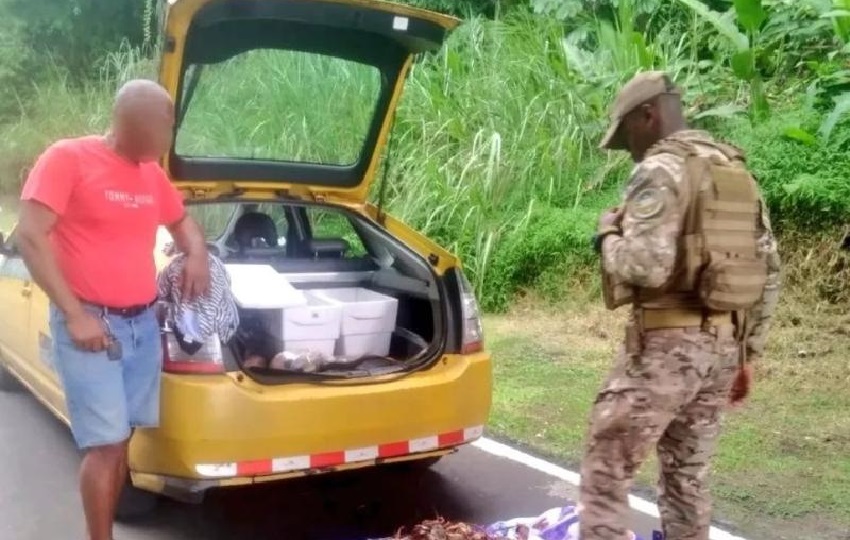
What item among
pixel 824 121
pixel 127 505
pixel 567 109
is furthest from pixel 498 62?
pixel 127 505

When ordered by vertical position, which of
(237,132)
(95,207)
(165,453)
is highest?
(237,132)

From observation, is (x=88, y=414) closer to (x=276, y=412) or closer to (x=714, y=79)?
(x=276, y=412)

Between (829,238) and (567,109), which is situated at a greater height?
(567,109)

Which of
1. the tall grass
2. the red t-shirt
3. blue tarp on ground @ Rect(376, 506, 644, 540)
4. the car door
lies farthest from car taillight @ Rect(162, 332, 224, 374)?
the tall grass

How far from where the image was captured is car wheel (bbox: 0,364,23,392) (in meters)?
6.25

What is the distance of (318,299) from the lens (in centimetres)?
456

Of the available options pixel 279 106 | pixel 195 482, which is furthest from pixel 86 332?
pixel 279 106

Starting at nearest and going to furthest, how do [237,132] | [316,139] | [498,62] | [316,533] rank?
1. [316,533]
2. [237,132]
3. [316,139]
4. [498,62]

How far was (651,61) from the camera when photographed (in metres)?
9.20

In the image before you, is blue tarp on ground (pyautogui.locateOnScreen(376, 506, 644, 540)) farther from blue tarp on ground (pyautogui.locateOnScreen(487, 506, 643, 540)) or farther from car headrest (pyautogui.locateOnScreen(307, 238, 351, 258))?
car headrest (pyautogui.locateOnScreen(307, 238, 351, 258))

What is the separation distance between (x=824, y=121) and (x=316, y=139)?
420cm

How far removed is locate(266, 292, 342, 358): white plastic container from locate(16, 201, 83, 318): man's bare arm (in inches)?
42.6

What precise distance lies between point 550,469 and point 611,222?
83.2 inches

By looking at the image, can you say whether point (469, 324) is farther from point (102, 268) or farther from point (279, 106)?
point (279, 106)
